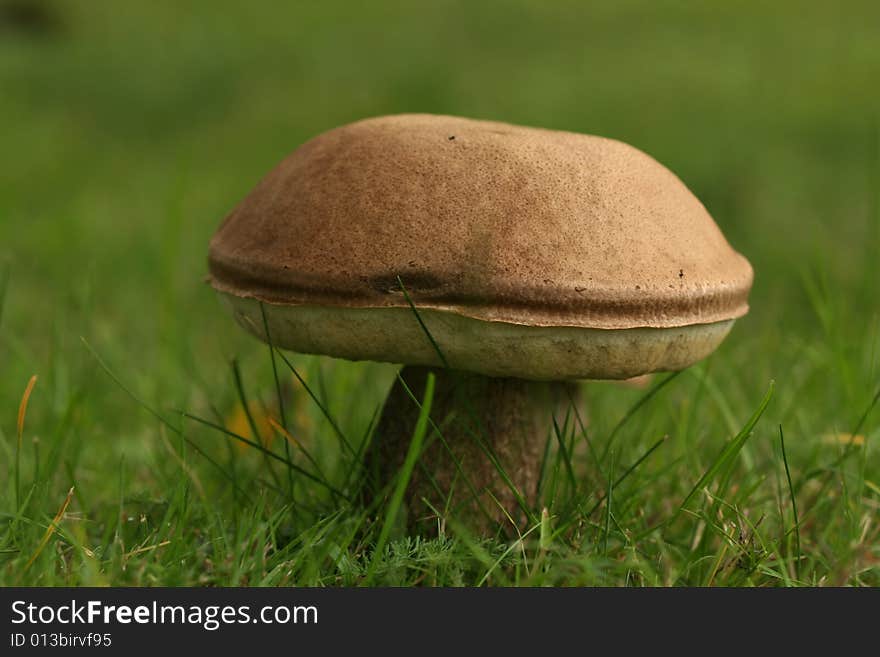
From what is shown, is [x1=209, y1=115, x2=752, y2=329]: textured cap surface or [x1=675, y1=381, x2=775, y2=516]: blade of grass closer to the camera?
[x1=209, y1=115, x2=752, y2=329]: textured cap surface

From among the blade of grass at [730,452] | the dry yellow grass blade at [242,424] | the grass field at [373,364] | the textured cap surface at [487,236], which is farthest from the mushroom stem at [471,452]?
the dry yellow grass blade at [242,424]

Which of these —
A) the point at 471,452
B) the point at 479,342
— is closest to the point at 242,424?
the point at 471,452

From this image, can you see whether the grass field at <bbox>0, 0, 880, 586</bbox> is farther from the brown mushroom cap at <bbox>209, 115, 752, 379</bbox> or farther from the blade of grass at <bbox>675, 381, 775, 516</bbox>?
the brown mushroom cap at <bbox>209, 115, 752, 379</bbox>

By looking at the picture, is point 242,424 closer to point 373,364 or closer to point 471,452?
point 373,364

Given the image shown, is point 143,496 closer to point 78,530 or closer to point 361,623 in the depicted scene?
point 78,530

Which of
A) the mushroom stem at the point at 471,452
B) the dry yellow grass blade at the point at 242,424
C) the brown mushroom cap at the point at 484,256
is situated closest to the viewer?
the brown mushroom cap at the point at 484,256

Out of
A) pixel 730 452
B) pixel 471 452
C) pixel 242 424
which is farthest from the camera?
pixel 242 424

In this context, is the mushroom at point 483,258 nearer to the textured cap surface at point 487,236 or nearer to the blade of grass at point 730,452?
the textured cap surface at point 487,236

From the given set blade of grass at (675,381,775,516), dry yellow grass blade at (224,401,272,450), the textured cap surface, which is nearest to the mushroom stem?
blade of grass at (675,381,775,516)
